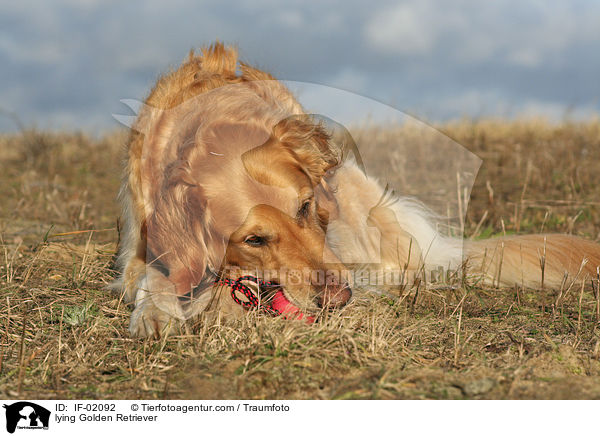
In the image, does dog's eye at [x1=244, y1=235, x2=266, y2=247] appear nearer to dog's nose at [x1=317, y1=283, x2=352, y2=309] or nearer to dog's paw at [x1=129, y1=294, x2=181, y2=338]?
dog's nose at [x1=317, y1=283, x2=352, y2=309]

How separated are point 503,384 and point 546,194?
181 inches

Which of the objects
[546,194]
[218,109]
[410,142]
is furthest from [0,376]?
[410,142]

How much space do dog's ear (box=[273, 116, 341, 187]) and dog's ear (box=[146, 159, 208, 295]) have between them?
1.83 ft

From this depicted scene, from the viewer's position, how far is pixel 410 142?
326 inches

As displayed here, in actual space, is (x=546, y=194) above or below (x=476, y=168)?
below

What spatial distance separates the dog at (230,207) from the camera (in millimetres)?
2654

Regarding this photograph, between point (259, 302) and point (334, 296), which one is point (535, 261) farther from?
point (259, 302)

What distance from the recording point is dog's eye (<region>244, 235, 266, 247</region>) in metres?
2.66

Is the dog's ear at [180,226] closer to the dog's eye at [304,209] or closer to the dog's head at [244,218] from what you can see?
the dog's head at [244,218]

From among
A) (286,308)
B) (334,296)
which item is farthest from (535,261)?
(286,308)
